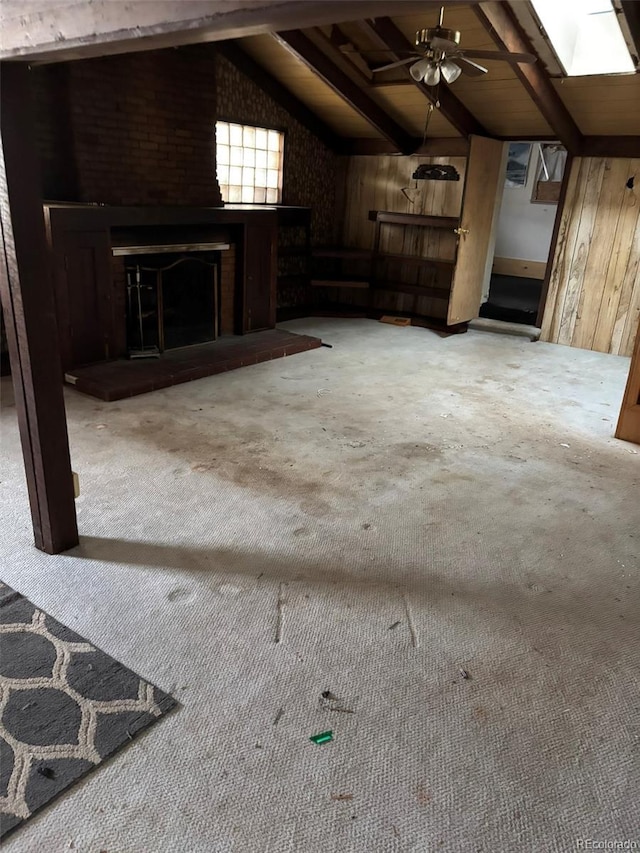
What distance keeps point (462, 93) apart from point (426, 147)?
103cm

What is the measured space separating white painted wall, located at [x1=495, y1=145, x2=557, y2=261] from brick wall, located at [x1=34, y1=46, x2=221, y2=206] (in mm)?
6369

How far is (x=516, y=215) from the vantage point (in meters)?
10.1

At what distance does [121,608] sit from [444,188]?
5.92 meters

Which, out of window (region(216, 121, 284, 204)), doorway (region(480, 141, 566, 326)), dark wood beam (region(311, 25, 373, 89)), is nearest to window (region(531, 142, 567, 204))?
doorway (region(480, 141, 566, 326))

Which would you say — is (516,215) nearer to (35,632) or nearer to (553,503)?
(553,503)

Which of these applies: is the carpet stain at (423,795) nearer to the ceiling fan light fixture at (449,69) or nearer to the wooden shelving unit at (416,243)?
the ceiling fan light fixture at (449,69)

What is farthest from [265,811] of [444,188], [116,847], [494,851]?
[444,188]

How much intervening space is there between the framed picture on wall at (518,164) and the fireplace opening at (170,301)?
22.1 ft

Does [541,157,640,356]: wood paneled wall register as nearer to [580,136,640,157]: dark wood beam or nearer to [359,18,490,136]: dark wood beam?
[580,136,640,157]: dark wood beam

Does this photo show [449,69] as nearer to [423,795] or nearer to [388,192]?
[388,192]

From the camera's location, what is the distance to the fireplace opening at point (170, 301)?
4.80 meters

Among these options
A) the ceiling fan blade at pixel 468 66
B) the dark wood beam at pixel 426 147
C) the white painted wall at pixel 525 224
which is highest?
the ceiling fan blade at pixel 468 66

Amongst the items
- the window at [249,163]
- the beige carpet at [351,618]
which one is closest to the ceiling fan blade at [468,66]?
the beige carpet at [351,618]

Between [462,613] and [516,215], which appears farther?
[516,215]
